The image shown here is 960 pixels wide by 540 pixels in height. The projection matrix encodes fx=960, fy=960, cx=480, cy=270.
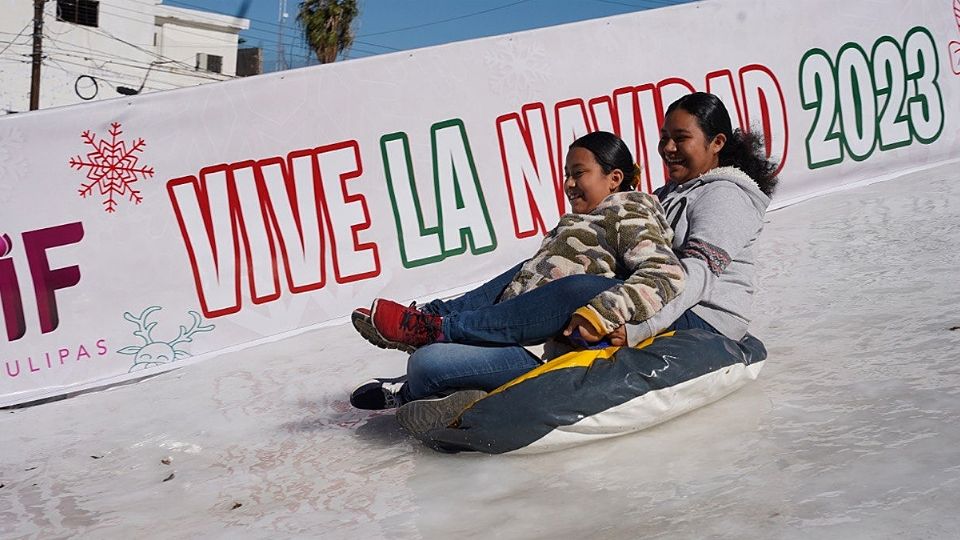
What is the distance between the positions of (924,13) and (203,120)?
4.93 meters

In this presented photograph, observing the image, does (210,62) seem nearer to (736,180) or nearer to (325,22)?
(325,22)

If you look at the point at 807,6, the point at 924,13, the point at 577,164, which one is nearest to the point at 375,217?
the point at 577,164

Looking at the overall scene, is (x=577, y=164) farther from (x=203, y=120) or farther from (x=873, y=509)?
(x=203, y=120)

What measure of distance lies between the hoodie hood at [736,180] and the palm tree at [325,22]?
2881 cm

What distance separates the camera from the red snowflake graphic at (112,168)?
4.61 meters

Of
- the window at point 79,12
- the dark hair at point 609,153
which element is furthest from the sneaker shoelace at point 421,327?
the window at point 79,12

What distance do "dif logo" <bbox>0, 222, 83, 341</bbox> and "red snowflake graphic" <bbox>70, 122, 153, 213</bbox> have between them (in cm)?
20

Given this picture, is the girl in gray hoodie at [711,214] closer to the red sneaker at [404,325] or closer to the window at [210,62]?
the red sneaker at [404,325]

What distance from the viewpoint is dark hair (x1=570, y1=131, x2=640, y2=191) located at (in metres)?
3.01

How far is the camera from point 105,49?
27.4m

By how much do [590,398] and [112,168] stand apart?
3.01 meters

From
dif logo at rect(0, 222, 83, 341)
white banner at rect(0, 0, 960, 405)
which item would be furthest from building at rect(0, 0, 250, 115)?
dif logo at rect(0, 222, 83, 341)

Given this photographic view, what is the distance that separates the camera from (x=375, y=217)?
16.8 feet

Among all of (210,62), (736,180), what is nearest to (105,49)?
(210,62)
